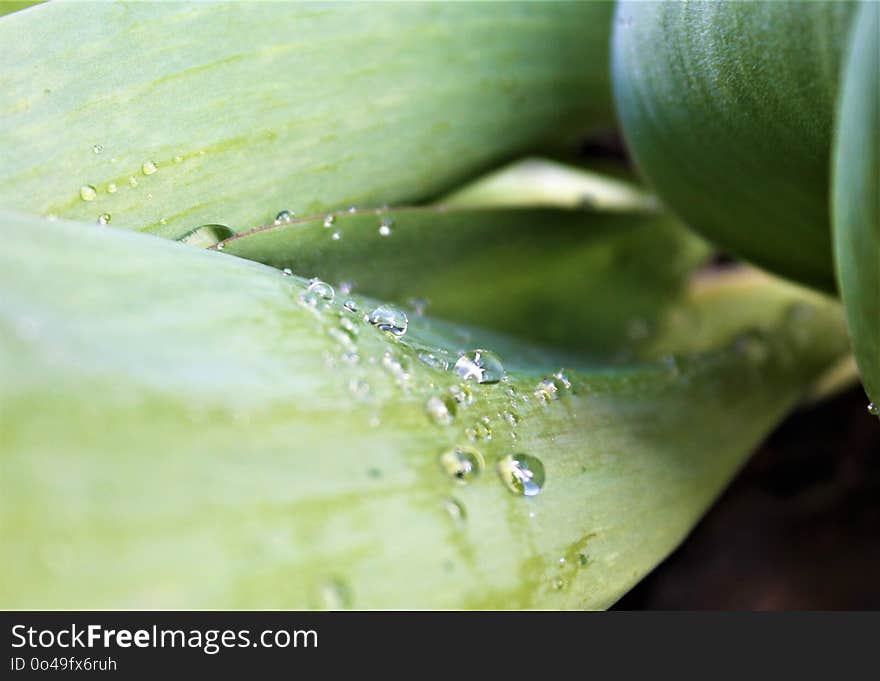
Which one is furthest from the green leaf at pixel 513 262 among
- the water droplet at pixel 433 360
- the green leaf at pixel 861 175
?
the green leaf at pixel 861 175

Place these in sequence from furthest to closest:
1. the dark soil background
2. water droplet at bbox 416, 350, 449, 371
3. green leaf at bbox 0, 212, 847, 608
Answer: the dark soil background < water droplet at bbox 416, 350, 449, 371 < green leaf at bbox 0, 212, 847, 608

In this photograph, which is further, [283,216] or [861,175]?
[283,216]

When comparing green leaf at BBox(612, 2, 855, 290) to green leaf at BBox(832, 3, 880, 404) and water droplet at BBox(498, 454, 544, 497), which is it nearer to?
green leaf at BBox(832, 3, 880, 404)

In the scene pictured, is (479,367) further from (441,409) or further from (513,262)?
(513,262)

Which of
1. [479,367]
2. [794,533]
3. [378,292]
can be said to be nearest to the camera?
[479,367]

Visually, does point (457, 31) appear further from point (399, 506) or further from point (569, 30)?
point (399, 506)

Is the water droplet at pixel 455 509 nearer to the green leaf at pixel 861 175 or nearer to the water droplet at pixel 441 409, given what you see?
the water droplet at pixel 441 409

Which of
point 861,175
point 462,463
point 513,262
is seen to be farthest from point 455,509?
point 513,262

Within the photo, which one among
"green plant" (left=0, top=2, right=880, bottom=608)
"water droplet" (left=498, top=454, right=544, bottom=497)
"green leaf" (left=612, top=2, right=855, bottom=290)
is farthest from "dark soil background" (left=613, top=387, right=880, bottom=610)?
"water droplet" (left=498, top=454, right=544, bottom=497)
